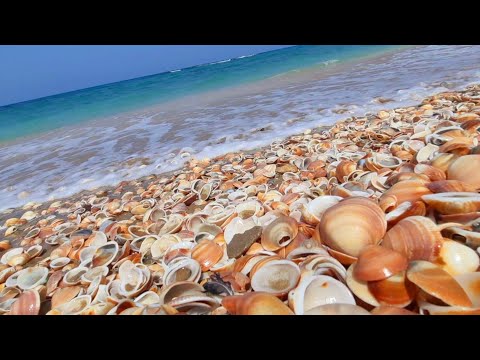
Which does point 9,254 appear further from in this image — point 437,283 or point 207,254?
point 437,283

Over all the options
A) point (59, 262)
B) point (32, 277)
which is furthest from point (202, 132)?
point (32, 277)

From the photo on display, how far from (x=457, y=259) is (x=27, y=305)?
2198 mm

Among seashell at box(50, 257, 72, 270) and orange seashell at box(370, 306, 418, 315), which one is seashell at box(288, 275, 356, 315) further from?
seashell at box(50, 257, 72, 270)

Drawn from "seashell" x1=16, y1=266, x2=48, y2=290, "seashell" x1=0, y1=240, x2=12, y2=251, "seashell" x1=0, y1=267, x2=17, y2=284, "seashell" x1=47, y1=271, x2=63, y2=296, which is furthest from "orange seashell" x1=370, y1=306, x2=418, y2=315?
"seashell" x1=0, y1=240, x2=12, y2=251

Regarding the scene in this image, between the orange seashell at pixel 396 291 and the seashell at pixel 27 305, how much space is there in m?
1.82

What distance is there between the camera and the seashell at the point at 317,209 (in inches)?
72.0

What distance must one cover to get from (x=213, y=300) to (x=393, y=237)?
84 cm

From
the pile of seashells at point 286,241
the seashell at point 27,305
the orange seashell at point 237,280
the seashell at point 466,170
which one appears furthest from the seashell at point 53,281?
the seashell at point 466,170

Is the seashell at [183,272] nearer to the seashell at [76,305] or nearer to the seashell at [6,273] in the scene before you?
the seashell at [76,305]

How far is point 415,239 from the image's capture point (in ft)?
4.19

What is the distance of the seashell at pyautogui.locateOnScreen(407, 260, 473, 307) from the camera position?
0.99 m

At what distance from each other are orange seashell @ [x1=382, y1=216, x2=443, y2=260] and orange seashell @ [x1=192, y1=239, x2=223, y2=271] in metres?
0.93
